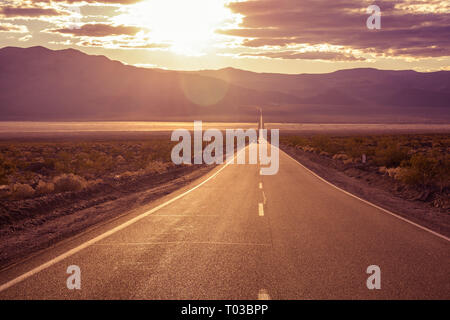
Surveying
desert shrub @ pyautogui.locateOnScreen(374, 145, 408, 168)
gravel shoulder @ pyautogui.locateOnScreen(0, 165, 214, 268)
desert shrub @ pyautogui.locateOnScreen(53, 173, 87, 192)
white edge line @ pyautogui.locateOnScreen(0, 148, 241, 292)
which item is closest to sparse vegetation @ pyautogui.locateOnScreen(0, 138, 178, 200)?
desert shrub @ pyautogui.locateOnScreen(53, 173, 87, 192)

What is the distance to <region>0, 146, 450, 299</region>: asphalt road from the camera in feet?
18.8

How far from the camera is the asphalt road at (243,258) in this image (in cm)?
573

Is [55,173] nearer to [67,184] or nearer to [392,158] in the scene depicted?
[67,184]

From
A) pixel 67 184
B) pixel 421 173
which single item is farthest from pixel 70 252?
pixel 421 173

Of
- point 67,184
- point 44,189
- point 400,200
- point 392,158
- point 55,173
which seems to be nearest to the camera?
point 400,200

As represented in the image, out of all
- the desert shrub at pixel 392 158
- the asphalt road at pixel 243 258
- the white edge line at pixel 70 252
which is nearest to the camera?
the asphalt road at pixel 243 258

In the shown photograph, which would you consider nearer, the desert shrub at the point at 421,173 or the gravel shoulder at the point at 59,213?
the gravel shoulder at the point at 59,213

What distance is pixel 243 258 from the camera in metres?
7.30

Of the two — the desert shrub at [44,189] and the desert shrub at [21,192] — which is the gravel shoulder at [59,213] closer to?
the desert shrub at [44,189]

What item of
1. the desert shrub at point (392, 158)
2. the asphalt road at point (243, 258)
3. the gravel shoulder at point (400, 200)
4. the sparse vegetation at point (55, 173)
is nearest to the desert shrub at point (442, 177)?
the gravel shoulder at point (400, 200)

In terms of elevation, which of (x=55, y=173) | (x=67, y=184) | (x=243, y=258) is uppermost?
(x=243, y=258)

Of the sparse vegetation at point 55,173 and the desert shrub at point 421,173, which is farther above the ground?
the desert shrub at point 421,173

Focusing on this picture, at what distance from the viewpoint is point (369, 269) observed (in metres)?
6.65
